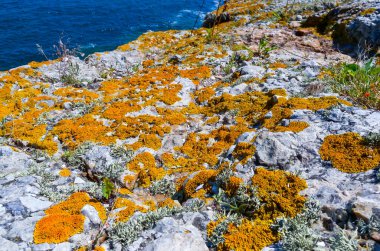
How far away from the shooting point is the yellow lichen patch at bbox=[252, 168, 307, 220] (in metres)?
5.05

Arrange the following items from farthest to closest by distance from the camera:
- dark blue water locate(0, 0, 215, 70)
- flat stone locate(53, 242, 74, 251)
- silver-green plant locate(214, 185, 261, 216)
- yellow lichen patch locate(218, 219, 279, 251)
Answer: dark blue water locate(0, 0, 215, 70)
silver-green plant locate(214, 185, 261, 216)
flat stone locate(53, 242, 74, 251)
yellow lichen patch locate(218, 219, 279, 251)

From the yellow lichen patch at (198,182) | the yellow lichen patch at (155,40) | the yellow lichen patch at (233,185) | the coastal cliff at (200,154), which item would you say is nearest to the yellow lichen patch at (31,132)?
the coastal cliff at (200,154)

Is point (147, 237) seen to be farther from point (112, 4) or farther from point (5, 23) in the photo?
point (112, 4)

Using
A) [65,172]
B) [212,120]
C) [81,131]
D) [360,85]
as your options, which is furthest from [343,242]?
[81,131]

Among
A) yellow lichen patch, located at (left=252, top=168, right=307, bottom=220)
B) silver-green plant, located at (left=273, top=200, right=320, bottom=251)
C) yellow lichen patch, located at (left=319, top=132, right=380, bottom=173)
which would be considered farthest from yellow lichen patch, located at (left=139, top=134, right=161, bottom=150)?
silver-green plant, located at (left=273, top=200, right=320, bottom=251)

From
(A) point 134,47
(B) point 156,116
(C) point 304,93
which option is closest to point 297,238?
(C) point 304,93

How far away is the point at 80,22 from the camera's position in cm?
2948

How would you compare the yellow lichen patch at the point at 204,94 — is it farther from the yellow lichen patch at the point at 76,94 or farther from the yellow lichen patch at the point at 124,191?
the yellow lichen patch at the point at 124,191

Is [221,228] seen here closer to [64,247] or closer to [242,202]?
[242,202]

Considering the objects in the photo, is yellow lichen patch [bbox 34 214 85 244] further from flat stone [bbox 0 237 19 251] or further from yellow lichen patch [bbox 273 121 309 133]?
yellow lichen patch [bbox 273 121 309 133]

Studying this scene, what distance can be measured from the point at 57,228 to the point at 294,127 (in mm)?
5198

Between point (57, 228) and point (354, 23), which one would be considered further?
point (354, 23)

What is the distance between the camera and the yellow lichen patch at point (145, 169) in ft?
23.7

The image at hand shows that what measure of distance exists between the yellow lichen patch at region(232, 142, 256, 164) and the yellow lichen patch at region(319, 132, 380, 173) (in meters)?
1.37
